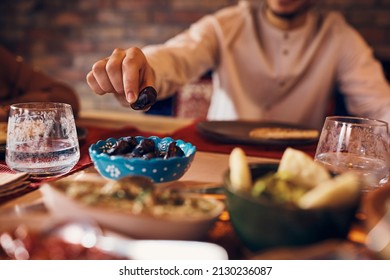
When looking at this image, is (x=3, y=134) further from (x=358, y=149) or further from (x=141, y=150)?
(x=358, y=149)

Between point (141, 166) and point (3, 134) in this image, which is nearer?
point (141, 166)

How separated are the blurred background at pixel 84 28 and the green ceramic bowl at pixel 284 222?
231 cm

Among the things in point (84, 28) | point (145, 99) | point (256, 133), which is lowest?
point (256, 133)

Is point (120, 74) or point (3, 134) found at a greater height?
point (120, 74)

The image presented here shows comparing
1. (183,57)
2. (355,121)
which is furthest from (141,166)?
(183,57)

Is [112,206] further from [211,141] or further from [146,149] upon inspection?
[211,141]

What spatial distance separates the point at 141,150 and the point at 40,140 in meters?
0.18

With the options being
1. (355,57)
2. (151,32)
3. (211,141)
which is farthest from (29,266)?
(151,32)

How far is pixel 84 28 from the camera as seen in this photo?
2938 mm

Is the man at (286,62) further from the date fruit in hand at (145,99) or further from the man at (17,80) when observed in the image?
the date fruit in hand at (145,99)

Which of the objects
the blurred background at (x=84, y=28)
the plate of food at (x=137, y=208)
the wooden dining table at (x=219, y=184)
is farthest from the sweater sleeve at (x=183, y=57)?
the blurred background at (x=84, y=28)

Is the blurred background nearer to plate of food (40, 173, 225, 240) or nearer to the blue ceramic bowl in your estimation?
the blue ceramic bowl

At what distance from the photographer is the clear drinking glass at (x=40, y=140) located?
66 centimetres

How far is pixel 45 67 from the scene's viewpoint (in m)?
3.07
